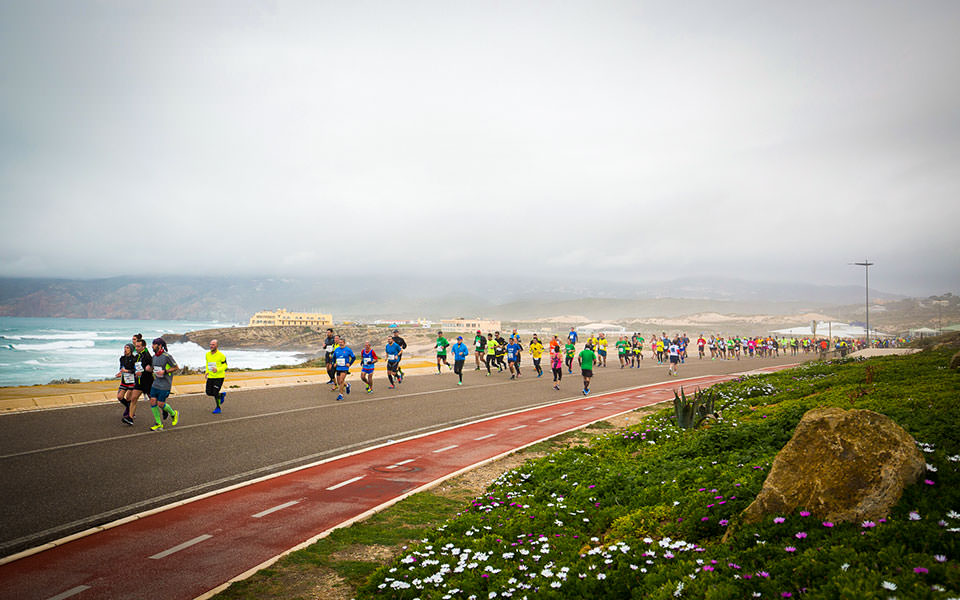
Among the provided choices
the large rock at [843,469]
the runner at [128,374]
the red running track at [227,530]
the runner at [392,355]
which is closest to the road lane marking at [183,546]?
the red running track at [227,530]

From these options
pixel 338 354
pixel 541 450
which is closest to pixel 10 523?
pixel 541 450

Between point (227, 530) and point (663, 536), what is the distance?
5420mm

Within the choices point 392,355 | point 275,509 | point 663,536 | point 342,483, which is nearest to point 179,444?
point 342,483

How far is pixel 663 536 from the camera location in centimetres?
512

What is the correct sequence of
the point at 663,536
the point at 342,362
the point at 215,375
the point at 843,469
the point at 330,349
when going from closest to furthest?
the point at 843,469 → the point at 663,536 → the point at 215,375 → the point at 342,362 → the point at 330,349

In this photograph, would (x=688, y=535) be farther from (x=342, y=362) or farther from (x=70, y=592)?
(x=342, y=362)

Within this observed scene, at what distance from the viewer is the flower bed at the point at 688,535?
3547 mm

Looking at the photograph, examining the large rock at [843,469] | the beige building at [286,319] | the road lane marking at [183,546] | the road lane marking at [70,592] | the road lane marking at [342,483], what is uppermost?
the large rock at [843,469]

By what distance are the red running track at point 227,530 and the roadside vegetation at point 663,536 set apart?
2.18 ft

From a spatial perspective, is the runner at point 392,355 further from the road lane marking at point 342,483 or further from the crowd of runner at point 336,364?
the road lane marking at point 342,483

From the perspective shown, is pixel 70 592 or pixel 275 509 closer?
pixel 70 592

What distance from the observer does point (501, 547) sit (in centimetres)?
546

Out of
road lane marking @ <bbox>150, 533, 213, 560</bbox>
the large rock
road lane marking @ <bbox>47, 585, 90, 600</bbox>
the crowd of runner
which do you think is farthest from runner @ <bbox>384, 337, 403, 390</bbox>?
the large rock

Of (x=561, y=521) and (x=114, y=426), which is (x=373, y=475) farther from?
(x=114, y=426)
